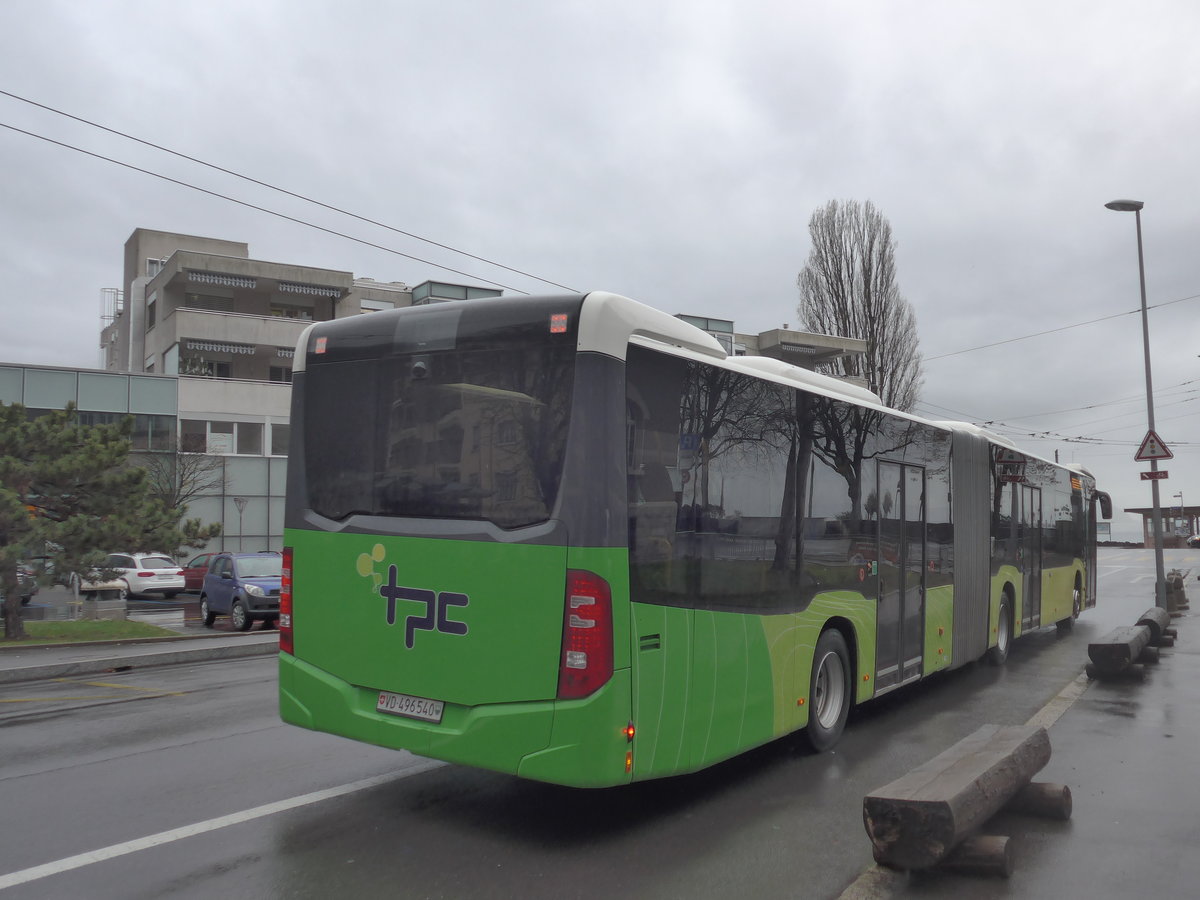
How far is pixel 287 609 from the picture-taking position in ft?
20.9

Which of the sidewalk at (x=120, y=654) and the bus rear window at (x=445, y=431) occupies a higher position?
the bus rear window at (x=445, y=431)

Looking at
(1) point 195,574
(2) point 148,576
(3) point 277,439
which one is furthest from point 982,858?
(3) point 277,439

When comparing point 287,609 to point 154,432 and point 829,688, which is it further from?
point 154,432

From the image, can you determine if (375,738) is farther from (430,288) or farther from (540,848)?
(430,288)

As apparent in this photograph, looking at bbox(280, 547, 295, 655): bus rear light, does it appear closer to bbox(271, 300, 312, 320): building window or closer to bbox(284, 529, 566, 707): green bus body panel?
bbox(284, 529, 566, 707): green bus body panel

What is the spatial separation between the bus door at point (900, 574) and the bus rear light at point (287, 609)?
4.83 metres

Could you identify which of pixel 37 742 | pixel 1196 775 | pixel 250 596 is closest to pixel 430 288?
pixel 250 596

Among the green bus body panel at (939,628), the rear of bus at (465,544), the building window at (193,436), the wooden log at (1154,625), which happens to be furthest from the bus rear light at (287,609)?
the building window at (193,436)

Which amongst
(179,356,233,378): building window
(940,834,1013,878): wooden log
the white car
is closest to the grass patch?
the white car

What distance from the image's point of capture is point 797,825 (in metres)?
5.75

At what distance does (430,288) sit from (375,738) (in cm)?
3794

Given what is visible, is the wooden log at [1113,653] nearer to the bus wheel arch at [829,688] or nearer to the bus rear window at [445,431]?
the bus wheel arch at [829,688]

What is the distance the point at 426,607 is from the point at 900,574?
5072 mm

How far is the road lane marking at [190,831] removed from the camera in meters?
4.83
